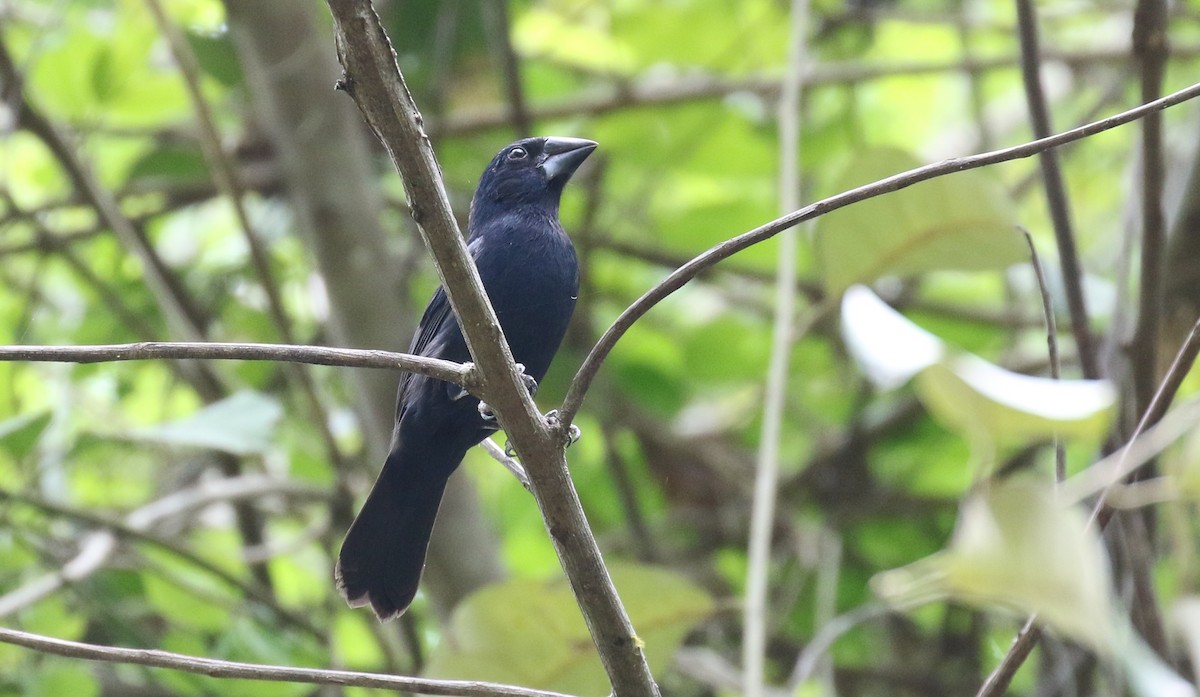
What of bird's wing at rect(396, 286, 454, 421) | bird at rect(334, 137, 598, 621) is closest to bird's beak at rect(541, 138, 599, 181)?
bird at rect(334, 137, 598, 621)

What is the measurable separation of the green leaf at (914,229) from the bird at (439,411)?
25.3 inches

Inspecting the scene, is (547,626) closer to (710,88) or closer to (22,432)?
(22,432)

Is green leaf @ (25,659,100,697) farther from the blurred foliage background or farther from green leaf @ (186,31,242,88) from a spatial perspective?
green leaf @ (186,31,242,88)

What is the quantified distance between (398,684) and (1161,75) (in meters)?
1.77

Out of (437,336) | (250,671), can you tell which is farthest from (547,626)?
(250,671)

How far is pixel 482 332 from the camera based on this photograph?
1403mm

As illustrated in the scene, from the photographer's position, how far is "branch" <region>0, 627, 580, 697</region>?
1.38m

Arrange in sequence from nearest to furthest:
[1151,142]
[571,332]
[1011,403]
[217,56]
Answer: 1. [1011,403]
2. [1151,142]
3. [217,56]
4. [571,332]

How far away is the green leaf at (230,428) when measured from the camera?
2.62m

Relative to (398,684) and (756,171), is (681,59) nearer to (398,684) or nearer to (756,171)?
(756,171)

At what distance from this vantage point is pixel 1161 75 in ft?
7.29

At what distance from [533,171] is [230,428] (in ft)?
3.44

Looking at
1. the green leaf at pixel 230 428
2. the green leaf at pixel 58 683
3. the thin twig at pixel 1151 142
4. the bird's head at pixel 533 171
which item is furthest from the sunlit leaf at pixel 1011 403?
the green leaf at pixel 58 683

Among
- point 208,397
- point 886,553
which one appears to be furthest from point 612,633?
point 886,553
